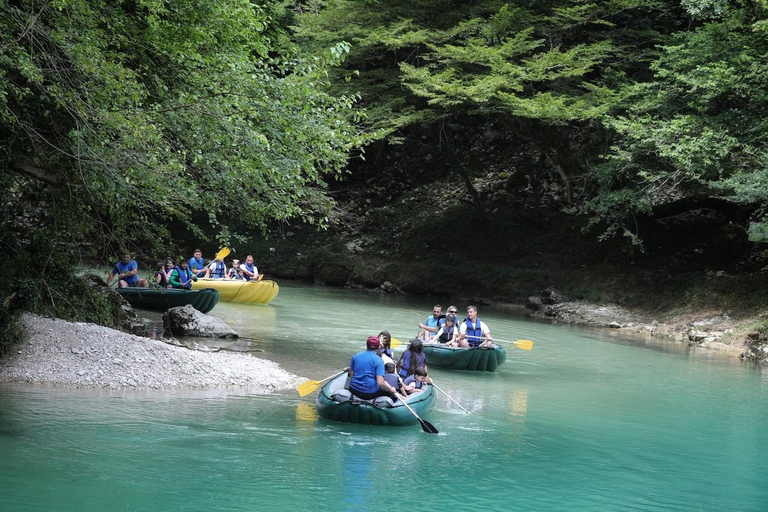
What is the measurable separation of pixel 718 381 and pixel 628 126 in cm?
806

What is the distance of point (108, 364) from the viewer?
1068 centimetres

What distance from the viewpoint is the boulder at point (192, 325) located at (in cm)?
1523

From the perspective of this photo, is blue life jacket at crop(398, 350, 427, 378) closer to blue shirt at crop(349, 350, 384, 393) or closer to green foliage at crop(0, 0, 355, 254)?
blue shirt at crop(349, 350, 384, 393)

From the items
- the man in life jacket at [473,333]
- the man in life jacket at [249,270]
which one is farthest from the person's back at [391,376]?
the man in life jacket at [249,270]

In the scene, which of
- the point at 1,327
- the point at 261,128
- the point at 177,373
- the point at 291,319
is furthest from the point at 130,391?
the point at 291,319

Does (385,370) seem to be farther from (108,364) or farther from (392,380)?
(108,364)

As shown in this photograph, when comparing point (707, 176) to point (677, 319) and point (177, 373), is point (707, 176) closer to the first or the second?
point (677, 319)

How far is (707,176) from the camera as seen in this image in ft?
66.1

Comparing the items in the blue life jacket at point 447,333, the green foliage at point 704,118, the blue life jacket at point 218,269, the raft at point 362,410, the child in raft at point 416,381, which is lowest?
the raft at point 362,410

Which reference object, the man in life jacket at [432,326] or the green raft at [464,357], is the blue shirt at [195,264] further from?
the green raft at [464,357]

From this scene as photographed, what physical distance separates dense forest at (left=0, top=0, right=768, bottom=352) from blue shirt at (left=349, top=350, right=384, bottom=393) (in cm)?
246

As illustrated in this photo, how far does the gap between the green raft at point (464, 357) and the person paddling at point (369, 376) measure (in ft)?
14.8

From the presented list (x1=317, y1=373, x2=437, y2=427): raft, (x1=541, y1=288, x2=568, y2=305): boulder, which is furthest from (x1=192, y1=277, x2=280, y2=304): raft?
(x1=317, y1=373, x2=437, y2=427): raft

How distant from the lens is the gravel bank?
1027 centimetres
